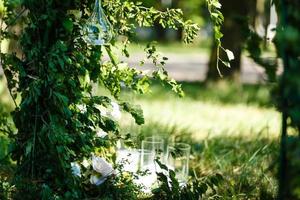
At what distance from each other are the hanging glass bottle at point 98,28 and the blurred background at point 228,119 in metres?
0.40

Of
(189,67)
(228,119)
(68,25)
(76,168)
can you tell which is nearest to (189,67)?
(189,67)

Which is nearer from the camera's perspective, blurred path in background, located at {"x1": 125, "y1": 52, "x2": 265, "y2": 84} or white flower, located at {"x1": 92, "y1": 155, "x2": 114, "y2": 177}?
white flower, located at {"x1": 92, "y1": 155, "x2": 114, "y2": 177}

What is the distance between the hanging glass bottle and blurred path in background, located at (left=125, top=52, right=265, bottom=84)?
8.52m

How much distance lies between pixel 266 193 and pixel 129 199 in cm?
87

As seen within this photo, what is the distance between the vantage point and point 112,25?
3590 mm

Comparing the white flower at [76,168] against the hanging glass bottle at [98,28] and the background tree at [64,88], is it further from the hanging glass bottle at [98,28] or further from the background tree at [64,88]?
the hanging glass bottle at [98,28]

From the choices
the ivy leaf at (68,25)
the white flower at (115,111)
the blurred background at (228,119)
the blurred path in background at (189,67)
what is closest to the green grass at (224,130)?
the blurred background at (228,119)

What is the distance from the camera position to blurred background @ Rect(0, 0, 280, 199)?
4320mm

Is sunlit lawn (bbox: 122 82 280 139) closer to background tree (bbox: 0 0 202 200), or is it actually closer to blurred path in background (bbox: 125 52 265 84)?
blurred path in background (bbox: 125 52 265 84)

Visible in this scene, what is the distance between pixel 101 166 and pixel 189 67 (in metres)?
12.6

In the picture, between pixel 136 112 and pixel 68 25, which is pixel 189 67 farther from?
pixel 68 25

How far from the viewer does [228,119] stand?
25.5 ft

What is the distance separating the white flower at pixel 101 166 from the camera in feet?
12.2

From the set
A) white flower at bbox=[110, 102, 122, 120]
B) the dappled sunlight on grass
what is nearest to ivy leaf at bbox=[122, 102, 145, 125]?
white flower at bbox=[110, 102, 122, 120]
